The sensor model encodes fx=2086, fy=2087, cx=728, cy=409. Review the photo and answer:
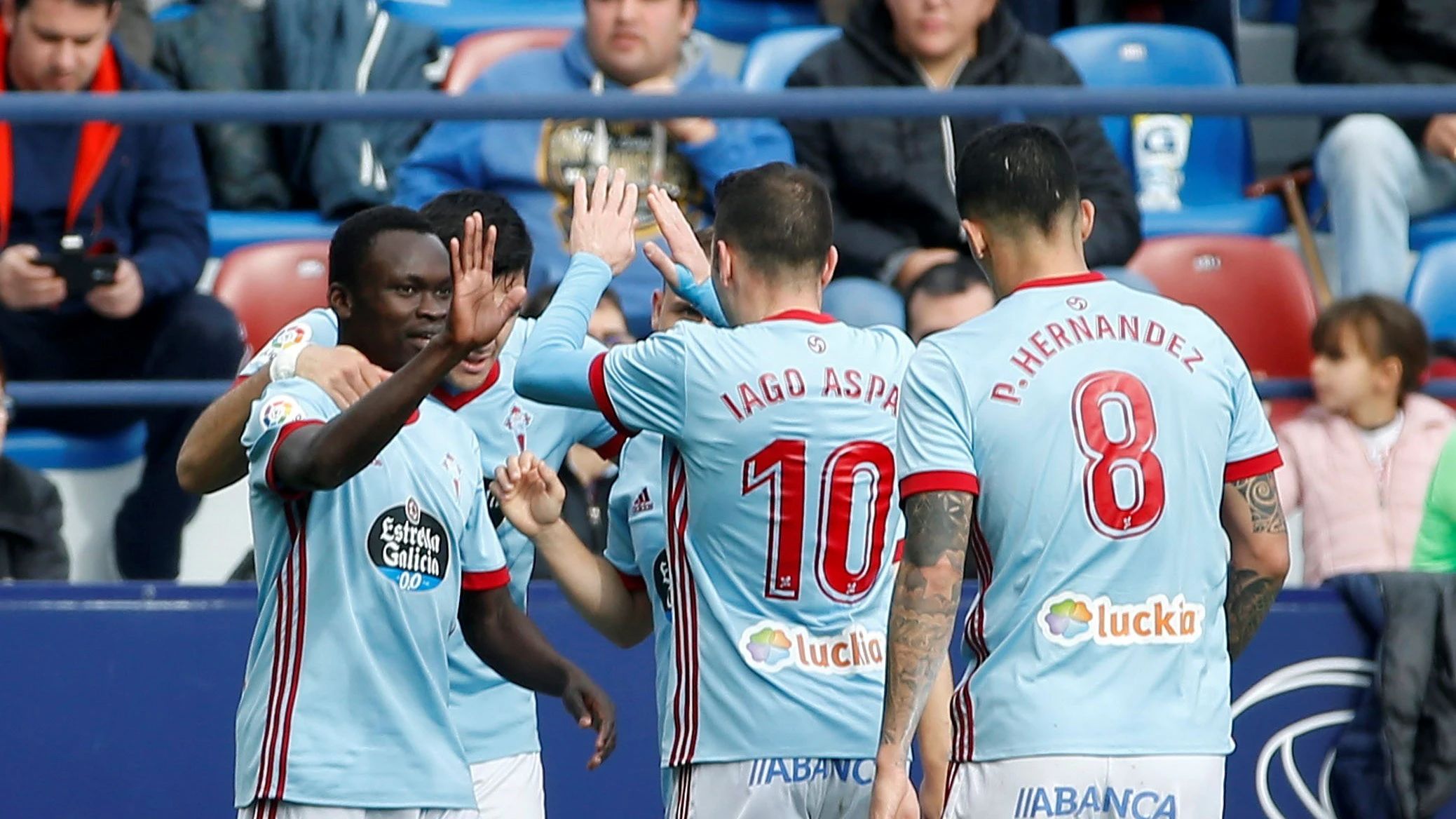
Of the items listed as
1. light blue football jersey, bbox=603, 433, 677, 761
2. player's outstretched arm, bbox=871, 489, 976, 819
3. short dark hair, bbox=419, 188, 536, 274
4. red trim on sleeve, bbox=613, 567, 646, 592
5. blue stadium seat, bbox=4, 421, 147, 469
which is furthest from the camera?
blue stadium seat, bbox=4, 421, 147, 469

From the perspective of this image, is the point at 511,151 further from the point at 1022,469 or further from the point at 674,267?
the point at 1022,469

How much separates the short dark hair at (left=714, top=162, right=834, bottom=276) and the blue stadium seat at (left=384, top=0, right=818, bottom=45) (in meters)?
4.53

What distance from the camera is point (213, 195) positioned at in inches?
295

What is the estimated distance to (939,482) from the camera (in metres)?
3.42

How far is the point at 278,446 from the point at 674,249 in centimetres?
115

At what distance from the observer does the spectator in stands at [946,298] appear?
5535 millimetres

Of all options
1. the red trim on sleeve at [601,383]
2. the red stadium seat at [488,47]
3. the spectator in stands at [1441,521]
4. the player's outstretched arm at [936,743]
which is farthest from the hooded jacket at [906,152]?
the red trim on sleeve at [601,383]

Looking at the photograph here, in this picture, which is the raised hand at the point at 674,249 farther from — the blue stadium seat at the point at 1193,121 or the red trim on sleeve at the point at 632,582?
the blue stadium seat at the point at 1193,121

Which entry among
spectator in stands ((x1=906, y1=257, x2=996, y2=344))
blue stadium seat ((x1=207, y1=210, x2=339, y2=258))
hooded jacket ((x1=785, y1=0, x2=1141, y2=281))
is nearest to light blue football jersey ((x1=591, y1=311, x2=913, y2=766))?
spectator in stands ((x1=906, y1=257, x2=996, y2=344))

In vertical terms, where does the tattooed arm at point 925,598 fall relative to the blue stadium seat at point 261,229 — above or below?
below

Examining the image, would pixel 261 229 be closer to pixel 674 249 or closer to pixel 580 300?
pixel 674 249

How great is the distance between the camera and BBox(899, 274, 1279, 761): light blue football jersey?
3420mm

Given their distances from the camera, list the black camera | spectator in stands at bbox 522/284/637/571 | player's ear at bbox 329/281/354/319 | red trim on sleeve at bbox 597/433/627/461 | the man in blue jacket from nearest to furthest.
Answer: player's ear at bbox 329/281/354/319, red trim on sleeve at bbox 597/433/627/461, spectator in stands at bbox 522/284/637/571, the black camera, the man in blue jacket

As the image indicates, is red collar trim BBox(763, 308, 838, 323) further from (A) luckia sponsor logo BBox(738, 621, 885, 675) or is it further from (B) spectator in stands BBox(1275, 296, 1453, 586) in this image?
(B) spectator in stands BBox(1275, 296, 1453, 586)
